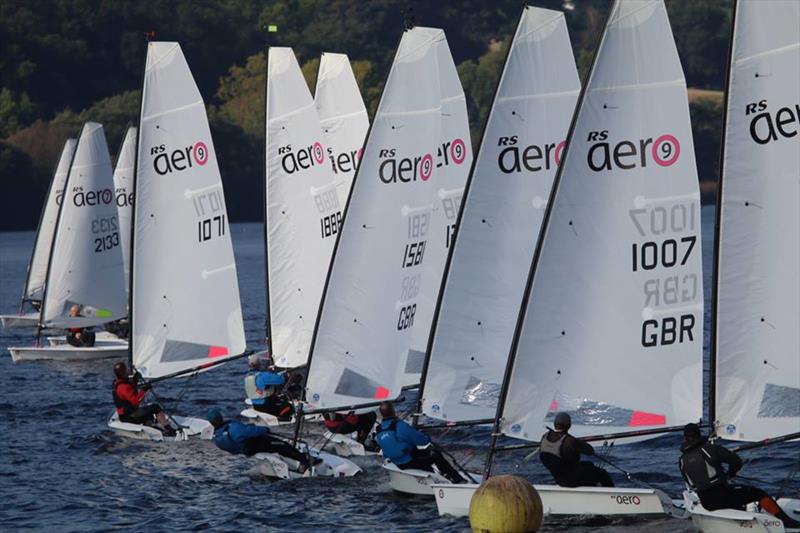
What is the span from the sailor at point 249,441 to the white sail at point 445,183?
124 inches

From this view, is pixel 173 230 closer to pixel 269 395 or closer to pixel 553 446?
pixel 269 395

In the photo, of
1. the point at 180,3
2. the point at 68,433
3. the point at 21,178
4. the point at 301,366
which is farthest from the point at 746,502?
the point at 180,3

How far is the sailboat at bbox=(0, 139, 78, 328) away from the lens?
141 ft

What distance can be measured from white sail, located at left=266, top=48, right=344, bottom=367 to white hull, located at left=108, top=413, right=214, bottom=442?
250 centimetres

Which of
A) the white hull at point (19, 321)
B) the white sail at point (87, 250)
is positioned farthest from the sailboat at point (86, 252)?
the white hull at point (19, 321)

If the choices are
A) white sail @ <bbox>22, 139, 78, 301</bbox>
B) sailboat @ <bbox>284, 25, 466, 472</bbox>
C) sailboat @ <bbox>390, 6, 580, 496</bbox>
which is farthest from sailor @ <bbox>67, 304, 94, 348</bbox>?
sailboat @ <bbox>390, 6, 580, 496</bbox>

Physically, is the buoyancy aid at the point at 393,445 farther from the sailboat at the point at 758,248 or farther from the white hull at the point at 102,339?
the white hull at the point at 102,339

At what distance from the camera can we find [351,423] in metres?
22.6

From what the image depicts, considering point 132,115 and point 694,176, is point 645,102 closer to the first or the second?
point 694,176

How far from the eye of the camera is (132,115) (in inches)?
3819

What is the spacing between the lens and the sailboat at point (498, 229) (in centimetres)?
2016

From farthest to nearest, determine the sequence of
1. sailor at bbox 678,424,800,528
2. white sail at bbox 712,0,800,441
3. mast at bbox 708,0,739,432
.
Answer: sailor at bbox 678,424,800,528 < mast at bbox 708,0,739,432 < white sail at bbox 712,0,800,441

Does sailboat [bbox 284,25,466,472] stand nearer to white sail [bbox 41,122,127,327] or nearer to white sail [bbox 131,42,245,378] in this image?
white sail [bbox 131,42,245,378]

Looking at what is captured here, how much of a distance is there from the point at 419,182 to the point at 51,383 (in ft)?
41.5
